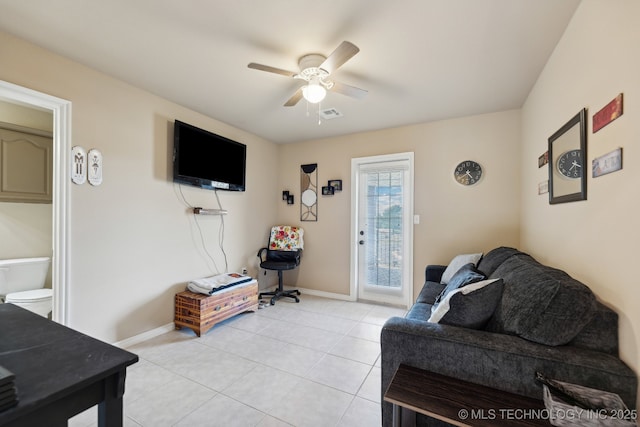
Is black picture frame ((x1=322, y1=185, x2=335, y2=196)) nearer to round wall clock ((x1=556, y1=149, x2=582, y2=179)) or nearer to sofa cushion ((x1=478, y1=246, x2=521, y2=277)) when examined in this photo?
sofa cushion ((x1=478, y1=246, x2=521, y2=277))

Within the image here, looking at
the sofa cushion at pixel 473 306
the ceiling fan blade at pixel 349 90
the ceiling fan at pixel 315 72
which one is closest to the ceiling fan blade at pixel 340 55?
the ceiling fan at pixel 315 72

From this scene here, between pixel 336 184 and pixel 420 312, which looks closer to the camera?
pixel 420 312

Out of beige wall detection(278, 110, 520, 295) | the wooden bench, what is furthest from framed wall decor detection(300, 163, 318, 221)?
the wooden bench

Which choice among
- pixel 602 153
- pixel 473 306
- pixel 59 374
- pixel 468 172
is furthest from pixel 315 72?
pixel 468 172

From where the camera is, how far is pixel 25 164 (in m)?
2.88

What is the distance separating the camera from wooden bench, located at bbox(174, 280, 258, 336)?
2.74m

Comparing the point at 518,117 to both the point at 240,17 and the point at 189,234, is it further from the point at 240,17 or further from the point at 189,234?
the point at 189,234

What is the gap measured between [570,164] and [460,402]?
60.8 inches

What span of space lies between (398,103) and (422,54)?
88cm

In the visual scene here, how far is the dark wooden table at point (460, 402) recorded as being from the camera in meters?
1.01

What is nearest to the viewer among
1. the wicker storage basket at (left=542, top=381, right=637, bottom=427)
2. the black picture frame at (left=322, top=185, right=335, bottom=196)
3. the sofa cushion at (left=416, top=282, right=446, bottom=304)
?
the wicker storage basket at (left=542, top=381, right=637, bottom=427)

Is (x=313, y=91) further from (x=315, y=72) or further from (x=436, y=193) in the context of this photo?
(x=436, y=193)

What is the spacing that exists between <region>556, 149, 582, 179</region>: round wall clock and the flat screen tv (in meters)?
3.28

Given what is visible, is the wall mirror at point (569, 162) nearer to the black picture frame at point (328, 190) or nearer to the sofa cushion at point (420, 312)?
the sofa cushion at point (420, 312)
